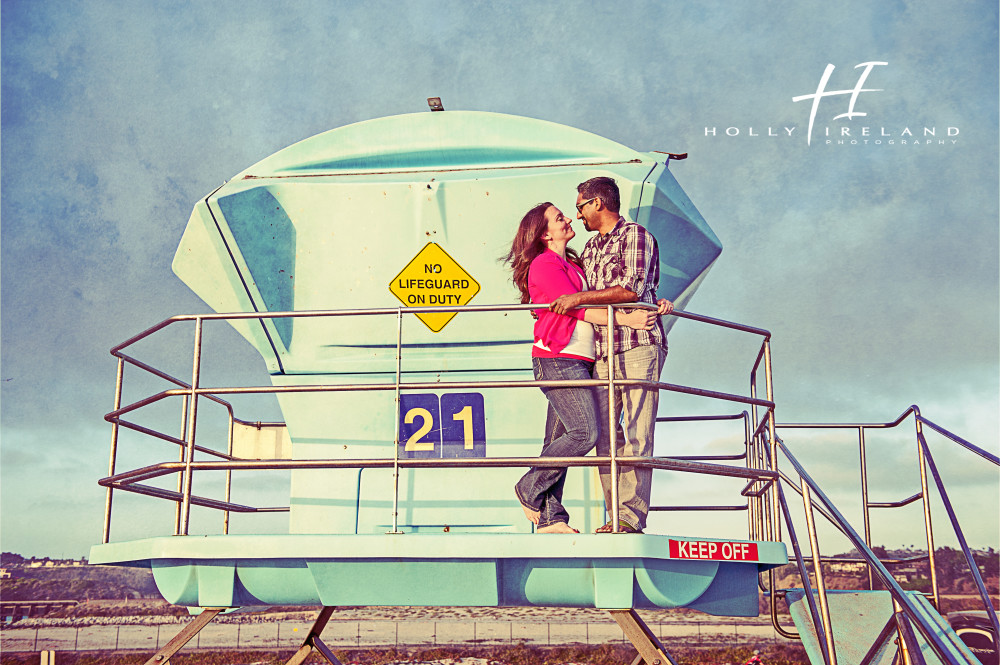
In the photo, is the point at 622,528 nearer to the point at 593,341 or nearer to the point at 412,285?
the point at 593,341

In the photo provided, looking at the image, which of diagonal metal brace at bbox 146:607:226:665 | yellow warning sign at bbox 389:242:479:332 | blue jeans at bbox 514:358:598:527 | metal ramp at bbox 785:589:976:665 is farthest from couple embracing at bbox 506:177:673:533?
diagonal metal brace at bbox 146:607:226:665

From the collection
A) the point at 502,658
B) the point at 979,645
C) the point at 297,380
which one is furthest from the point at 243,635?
the point at 297,380

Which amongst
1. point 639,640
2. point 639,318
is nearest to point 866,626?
point 639,640

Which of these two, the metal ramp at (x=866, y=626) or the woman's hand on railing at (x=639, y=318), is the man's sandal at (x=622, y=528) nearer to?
the woman's hand on railing at (x=639, y=318)

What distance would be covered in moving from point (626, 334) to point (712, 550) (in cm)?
117

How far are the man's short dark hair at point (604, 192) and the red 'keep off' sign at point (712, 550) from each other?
180 cm

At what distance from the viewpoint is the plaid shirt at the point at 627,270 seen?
4359 mm

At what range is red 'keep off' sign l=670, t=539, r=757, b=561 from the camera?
399 centimetres

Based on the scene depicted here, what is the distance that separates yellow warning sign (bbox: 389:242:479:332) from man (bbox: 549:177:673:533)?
40.0 inches

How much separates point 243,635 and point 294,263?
7846 centimetres

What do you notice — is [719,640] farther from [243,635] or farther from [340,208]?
[340,208]

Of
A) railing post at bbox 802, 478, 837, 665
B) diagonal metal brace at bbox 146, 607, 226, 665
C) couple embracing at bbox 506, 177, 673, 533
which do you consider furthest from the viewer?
diagonal metal brace at bbox 146, 607, 226, 665

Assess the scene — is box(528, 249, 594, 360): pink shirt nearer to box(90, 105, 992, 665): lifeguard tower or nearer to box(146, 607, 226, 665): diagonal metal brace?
box(90, 105, 992, 665): lifeguard tower

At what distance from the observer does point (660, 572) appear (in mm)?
4035
